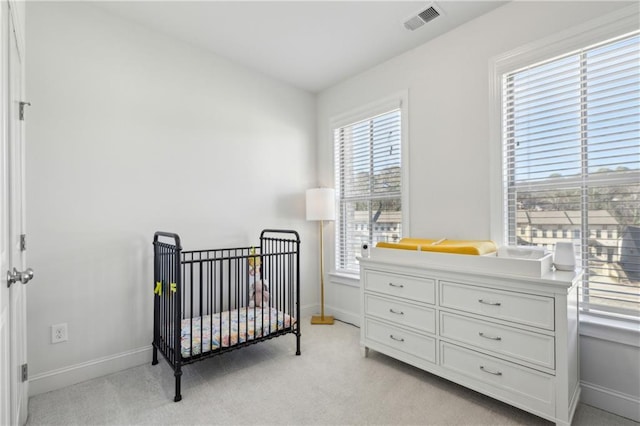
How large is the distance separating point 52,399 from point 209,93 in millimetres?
2406

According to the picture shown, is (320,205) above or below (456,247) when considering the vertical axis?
above

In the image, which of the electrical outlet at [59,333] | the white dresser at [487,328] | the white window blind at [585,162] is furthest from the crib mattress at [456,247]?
the electrical outlet at [59,333]

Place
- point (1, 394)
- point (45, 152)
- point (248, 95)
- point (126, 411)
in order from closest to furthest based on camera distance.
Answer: point (1, 394), point (126, 411), point (45, 152), point (248, 95)

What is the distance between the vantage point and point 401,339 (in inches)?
85.9

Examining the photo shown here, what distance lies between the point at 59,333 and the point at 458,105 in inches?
125

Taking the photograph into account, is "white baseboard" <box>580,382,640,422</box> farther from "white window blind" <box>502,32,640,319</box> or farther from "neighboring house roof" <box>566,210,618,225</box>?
"neighboring house roof" <box>566,210,618,225</box>

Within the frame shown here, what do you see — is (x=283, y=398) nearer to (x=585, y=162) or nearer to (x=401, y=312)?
(x=401, y=312)

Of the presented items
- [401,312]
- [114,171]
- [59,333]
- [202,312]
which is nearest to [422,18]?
[401,312]

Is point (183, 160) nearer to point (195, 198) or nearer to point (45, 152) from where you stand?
point (195, 198)

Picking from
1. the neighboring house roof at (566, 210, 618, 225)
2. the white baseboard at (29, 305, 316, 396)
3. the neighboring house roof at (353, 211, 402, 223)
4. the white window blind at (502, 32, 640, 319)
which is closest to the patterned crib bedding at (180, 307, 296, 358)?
the white baseboard at (29, 305, 316, 396)

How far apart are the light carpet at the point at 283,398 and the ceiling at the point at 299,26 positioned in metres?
2.54

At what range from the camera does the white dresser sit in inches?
61.3

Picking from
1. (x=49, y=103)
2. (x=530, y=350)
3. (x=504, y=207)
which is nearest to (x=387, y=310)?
(x=530, y=350)

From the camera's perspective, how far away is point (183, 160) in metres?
2.55
